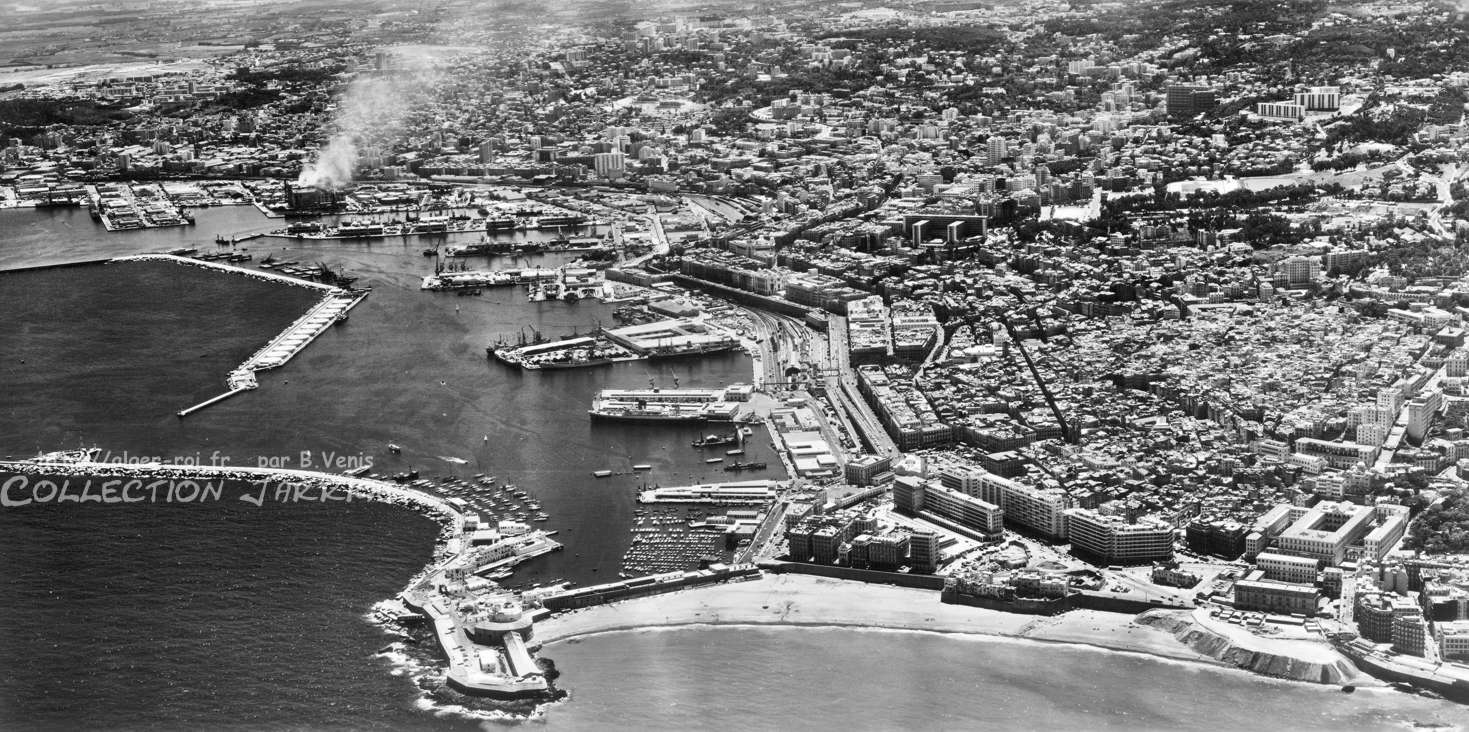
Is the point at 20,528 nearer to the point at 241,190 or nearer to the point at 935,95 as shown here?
the point at 241,190

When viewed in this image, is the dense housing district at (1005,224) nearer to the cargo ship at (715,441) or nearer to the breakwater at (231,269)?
the cargo ship at (715,441)

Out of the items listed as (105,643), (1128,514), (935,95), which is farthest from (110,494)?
(935,95)

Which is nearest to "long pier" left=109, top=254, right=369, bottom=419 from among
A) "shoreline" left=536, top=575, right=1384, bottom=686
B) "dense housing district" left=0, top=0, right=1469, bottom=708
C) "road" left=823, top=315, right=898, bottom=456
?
"dense housing district" left=0, top=0, right=1469, bottom=708

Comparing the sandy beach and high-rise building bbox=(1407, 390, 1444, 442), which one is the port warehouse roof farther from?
high-rise building bbox=(1407, 390, 1444, 442)

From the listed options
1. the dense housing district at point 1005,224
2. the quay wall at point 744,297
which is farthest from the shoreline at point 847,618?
the quay wall at point 744,297

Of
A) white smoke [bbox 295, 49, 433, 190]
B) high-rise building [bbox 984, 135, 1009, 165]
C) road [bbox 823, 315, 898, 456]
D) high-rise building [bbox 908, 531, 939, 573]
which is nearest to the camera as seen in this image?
high-rise building [bbox 908, 531, 939, 573]
